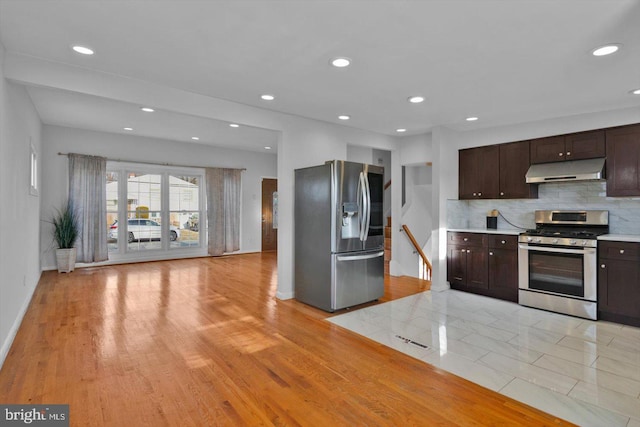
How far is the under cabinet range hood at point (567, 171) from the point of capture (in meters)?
4.04

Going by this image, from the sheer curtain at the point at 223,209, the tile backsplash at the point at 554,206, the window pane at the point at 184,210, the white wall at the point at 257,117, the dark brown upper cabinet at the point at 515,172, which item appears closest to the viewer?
the white wall at the point at 257,117

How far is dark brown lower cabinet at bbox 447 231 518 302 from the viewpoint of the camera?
15.1 feet

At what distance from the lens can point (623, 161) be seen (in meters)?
3.96

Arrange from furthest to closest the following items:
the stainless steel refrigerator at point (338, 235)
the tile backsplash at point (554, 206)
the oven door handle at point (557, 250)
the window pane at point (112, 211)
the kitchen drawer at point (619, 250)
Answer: the window pane at point (112, 211), the tile backsplash at point (554, 206), the stainless steel refrigerator at point (338, 235), the oven door handle at point (557, 250), the kitchen drawer at point (619, 250)

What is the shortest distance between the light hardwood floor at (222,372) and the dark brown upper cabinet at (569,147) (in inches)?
138

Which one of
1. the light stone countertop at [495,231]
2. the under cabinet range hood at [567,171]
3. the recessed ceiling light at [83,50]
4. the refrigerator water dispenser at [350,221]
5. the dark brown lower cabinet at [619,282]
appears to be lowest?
the dark brown lower cabinet at [619,282]

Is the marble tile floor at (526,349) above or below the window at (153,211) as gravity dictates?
below

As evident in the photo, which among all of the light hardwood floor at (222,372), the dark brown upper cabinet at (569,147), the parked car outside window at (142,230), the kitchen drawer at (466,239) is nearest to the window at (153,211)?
the parked car outside window at (142,230)

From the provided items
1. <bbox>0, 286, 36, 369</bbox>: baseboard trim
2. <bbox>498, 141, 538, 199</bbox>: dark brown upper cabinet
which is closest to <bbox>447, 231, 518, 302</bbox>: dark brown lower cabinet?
<bbox>498, 141, 538, 199</bbox>: dark brown upper cabinet

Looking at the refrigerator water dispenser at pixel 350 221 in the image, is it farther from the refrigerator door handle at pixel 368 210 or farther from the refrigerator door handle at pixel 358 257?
the refrigerator door handle at pixel 358 257

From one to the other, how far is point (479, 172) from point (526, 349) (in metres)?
2.93

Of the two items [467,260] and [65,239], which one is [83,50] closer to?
[65,239]

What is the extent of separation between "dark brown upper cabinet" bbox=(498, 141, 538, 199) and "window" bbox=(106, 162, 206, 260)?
6.52 m

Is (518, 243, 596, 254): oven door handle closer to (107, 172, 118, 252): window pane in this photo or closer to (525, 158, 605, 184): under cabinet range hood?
(525, 158, 605, 184): under cabinet range hood
